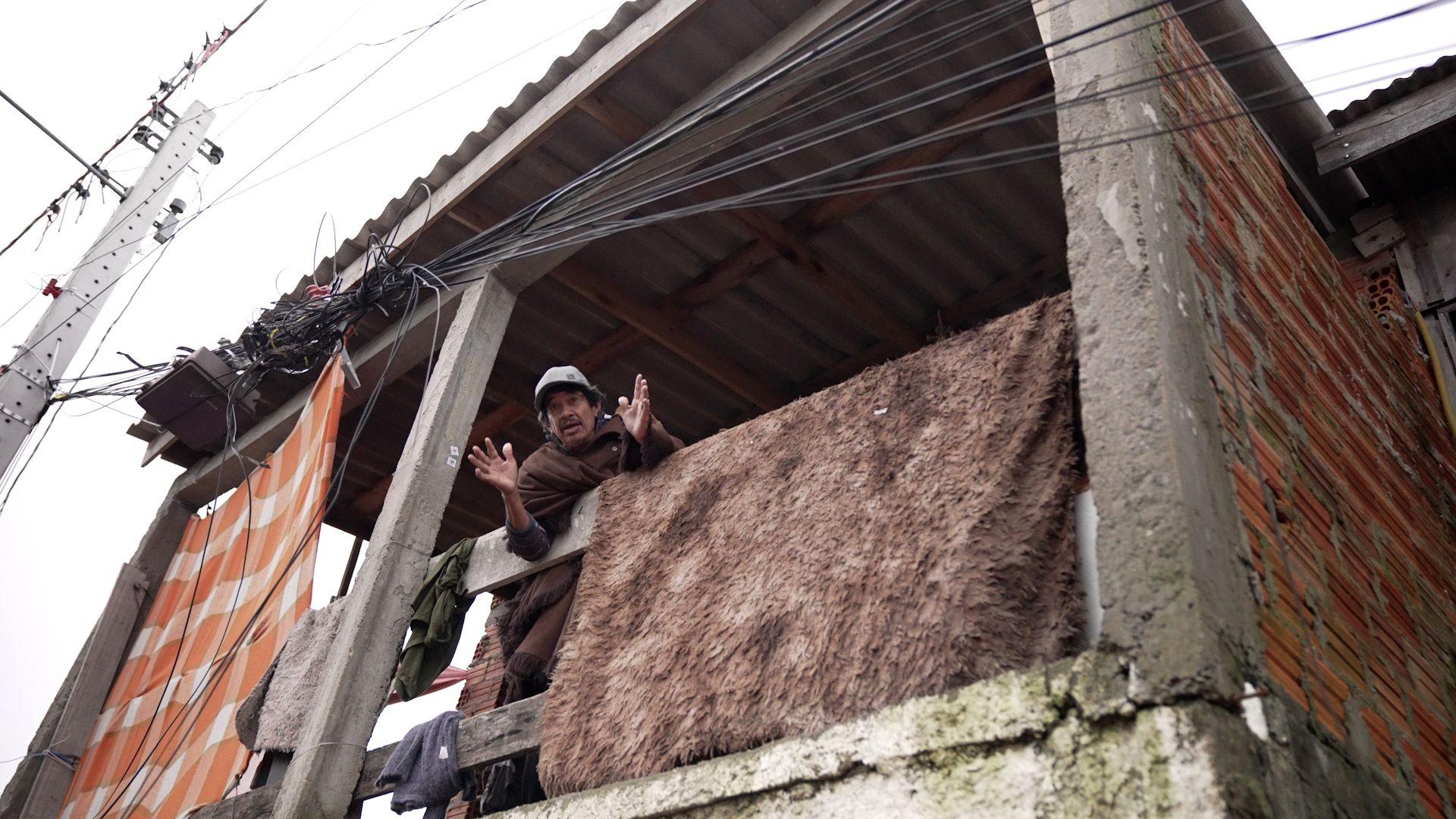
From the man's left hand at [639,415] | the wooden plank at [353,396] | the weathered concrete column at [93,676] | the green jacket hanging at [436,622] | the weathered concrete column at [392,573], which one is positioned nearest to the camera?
the man's left hand at [639,415]

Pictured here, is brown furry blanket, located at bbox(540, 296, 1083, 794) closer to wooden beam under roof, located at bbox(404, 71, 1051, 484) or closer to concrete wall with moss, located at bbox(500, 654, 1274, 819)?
concrete wall with moss, located at bbox(500, 654, 1274, 819)

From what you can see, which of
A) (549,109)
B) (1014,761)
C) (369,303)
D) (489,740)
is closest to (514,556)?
(489,740)

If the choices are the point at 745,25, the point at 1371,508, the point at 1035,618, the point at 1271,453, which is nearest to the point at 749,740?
the point at 1035,618

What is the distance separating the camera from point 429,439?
5016 millimetres

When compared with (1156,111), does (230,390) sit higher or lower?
higher

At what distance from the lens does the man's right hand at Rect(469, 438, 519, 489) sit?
13.6 ft

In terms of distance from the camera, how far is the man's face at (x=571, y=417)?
4656 millimetres

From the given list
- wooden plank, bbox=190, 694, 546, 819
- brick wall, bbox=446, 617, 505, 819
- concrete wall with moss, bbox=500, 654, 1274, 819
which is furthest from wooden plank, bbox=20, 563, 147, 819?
concrete wall with moss, bbox=500, 654, 1274, 819

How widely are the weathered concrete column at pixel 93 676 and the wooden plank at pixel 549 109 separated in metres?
2.90

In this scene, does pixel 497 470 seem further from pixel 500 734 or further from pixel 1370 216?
pixel 1370 216

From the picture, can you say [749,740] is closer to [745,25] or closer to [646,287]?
[745,25]

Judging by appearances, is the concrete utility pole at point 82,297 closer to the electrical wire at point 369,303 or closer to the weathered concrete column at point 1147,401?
the electrical wire at point 369,303

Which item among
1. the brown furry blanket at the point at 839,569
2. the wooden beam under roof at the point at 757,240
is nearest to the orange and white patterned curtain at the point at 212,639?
the wooden beam under roof at the point at 757,240

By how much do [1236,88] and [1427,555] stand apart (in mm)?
2242
